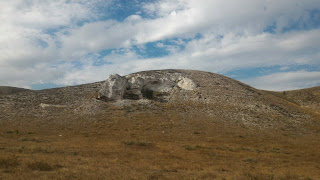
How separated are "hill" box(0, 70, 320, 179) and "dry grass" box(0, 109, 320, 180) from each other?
0.10 meters

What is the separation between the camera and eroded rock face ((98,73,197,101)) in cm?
5100

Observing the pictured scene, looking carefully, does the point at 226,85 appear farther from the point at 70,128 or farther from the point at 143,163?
the point at 143,163

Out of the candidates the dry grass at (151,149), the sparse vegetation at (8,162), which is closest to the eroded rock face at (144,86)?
the dry grass at (151,149)

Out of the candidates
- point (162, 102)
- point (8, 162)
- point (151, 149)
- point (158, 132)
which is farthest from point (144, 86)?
point (8, 162)

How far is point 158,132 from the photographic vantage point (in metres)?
34.8

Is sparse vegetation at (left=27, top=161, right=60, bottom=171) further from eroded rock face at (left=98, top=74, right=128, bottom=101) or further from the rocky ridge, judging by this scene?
eroded rock face at (left=98, top=74, right=128, bottom=101)

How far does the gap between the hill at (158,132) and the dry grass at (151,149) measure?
10 centimetres

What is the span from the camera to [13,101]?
46.2 metres

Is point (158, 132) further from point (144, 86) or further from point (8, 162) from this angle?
point (144, 86)

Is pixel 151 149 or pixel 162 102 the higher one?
pixel 162 102

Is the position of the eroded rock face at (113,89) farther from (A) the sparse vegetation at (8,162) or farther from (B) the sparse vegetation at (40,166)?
(B) the sparse vegetation at (40,166)

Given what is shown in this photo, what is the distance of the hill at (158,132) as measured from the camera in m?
16.3

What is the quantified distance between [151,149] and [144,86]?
108ft

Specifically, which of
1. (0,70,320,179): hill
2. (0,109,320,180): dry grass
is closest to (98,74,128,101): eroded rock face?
(0,70,320,179): hill
